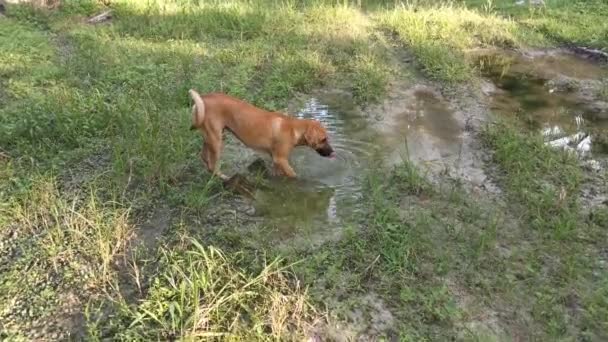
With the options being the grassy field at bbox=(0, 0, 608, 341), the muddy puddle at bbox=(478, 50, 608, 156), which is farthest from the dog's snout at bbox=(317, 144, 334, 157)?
the muddy puddle at bbox=(478, 50, 608, 156)

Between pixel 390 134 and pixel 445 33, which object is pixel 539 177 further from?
pixel 445 33

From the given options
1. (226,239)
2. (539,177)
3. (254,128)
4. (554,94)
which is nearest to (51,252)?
(226,239)

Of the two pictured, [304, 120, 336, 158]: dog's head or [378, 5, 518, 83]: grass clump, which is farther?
[378, 5, 518, 83]: grass clump

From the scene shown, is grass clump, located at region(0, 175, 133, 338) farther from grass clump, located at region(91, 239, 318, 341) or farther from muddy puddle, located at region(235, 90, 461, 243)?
muddy puddle, located at region(235, 90, 461, 243)

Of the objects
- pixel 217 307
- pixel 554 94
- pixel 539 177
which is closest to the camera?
pixel 217 307

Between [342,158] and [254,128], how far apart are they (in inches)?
43.4

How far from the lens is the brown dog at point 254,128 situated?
505 centimetres

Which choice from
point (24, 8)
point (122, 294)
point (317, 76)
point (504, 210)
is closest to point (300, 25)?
point (317, 76)

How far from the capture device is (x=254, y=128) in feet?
16.7

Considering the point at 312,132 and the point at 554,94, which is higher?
the point at 312,132

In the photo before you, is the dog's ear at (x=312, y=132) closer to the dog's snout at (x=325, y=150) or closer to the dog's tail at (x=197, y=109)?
the dog's snout at (x=325, y=150)

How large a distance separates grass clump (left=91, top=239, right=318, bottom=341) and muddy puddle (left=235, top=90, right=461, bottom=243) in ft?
2.68

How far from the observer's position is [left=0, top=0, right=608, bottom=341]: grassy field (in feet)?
11.4

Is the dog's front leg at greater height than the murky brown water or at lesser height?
greater
